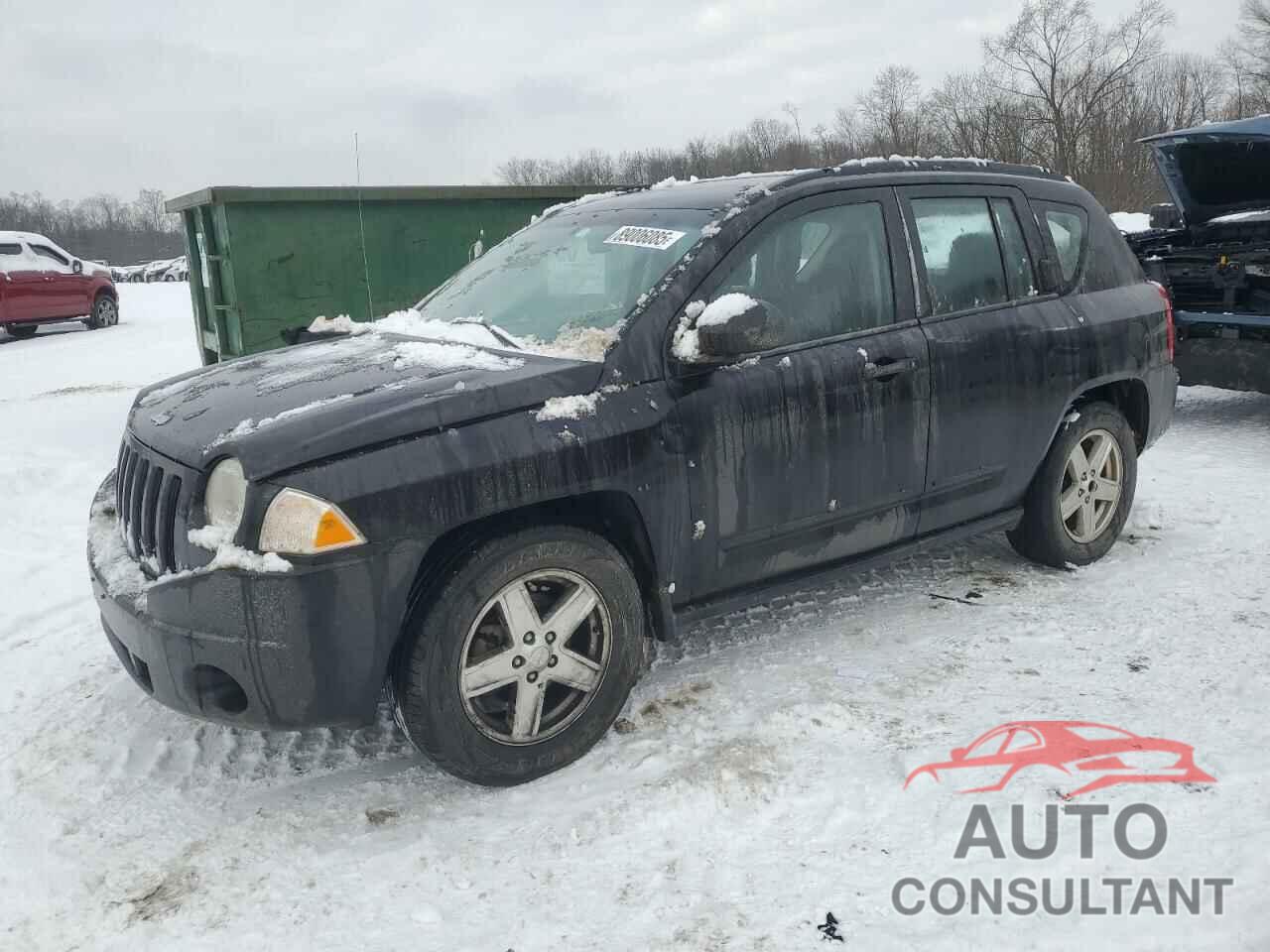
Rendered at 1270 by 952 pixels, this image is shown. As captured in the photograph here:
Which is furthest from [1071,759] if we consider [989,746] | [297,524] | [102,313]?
[102,313]

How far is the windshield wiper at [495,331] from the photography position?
3304 mm

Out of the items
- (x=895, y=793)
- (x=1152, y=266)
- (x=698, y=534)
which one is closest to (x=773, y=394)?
(x=698, y=534)

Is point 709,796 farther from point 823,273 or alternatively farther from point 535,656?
point 823,273

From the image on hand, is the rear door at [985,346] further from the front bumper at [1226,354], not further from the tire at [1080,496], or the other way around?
the front bumper at [1226,354]

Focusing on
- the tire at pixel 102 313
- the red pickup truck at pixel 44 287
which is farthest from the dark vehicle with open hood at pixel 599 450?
Result: the tire at pixel 102 313

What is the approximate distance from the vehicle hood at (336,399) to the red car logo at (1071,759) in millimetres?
1568

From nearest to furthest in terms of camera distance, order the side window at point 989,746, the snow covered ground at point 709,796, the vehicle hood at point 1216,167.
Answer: the snow covered ground at point 709,796 < the side window at point 989,746 < the vehicle hood at point 1216,167

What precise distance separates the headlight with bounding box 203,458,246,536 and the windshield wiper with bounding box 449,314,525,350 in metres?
1.02

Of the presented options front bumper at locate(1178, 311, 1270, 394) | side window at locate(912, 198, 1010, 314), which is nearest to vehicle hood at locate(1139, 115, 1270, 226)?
front bumper at locate(1178, 311, 1270, 394)

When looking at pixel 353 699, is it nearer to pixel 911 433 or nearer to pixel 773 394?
pixel 773 394

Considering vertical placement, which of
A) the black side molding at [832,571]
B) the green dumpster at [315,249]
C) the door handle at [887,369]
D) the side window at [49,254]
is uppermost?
→ the side window at [49,254]

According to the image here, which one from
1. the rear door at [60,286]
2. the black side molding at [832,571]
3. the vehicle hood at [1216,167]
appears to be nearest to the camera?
the black side molding at [832,571]

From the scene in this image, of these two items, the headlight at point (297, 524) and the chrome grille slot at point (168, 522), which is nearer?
the headlight at point (297, 524)

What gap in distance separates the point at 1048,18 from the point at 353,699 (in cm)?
3474
